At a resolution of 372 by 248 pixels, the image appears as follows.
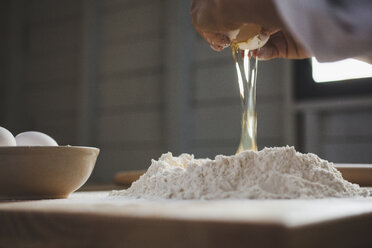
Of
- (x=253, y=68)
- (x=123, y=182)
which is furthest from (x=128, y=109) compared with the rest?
(x=253, y=68)

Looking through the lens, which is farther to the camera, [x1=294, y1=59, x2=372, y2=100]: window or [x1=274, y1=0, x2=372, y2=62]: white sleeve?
[x1=294, y1=59, x2=372, y2=100]: window

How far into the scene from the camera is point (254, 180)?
2.23 ft

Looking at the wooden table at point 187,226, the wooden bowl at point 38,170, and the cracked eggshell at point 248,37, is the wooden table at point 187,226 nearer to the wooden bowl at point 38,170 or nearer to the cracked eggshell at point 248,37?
the wooden bowl at point 38,170

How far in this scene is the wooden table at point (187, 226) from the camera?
37 centimetres

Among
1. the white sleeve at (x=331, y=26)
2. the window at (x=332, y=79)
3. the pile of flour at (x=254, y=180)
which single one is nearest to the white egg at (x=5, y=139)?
the pile of flour at (x=254, y=180)

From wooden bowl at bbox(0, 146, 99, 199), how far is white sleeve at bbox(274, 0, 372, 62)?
0.40 metres

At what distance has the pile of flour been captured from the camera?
65 centimetres

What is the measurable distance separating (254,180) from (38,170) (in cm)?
34

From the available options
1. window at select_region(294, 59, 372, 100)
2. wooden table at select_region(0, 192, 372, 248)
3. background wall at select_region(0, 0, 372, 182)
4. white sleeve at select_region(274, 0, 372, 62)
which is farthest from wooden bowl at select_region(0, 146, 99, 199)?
background wall at select_region(0, 0, 372, 182)

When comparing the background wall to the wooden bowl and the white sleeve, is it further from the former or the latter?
the wooden bowl

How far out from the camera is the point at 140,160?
14.2ft

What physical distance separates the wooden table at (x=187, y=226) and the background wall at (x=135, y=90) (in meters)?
2.91

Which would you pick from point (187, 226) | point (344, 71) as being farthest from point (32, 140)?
point (344, 71)

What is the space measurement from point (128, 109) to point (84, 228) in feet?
13.2
